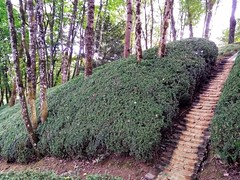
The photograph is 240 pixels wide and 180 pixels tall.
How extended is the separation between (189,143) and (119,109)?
2175mm

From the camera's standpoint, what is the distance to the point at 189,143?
621cm

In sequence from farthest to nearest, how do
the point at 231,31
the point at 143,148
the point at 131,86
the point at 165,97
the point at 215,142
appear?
the point at 231,31, the point at 131,86, the point at 165,97, the point at 143,148, the point at 215,142

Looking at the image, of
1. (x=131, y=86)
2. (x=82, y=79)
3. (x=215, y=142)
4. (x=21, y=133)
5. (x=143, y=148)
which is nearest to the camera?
(x=215, y=142)

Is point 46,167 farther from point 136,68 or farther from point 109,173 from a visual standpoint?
point 136,68

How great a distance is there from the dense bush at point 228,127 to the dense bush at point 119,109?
1296 millimetres

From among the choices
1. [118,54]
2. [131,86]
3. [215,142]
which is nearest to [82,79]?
[131,86]

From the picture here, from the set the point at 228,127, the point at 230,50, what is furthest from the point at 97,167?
the point at 230,50

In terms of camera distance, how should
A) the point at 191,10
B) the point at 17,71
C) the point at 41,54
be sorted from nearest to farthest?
the point at 17,71, the point at 41,54, the point at 191,10

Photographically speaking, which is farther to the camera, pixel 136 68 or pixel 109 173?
pixel 136 68

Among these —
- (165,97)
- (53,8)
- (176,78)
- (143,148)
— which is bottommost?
(143,148)

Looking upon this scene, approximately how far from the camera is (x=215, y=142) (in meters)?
5.27

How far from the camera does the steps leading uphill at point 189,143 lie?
5472 mm

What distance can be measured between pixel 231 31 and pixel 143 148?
14145 mm

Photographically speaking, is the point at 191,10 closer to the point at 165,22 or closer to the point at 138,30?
the point at 165,22
